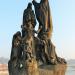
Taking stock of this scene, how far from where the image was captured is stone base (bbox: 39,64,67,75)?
14703 mm

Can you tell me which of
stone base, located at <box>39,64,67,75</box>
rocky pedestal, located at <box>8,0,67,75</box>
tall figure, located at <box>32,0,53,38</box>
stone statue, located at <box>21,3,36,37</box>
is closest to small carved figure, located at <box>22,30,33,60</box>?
rocky pedestal, located at <box>8,0,67,75</box>

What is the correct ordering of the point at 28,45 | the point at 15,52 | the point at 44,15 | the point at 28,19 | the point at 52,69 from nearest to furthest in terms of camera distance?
the point at 28,45 → the point at 15,52 → the point at 52,69 → the point at 28,19 → the point at 44,15

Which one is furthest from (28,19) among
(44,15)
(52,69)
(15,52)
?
(52,69)

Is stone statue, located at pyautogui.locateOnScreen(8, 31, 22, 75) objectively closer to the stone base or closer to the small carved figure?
the small carved figure

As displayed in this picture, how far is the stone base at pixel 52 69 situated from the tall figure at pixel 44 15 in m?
1.61

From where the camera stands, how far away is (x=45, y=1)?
1591 cm

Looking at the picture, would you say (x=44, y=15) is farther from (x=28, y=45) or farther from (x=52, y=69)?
(x=52, y=69)

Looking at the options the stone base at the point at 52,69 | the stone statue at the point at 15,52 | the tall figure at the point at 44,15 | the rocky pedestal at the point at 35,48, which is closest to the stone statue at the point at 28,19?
the rocky pedestal at the point at 35,48

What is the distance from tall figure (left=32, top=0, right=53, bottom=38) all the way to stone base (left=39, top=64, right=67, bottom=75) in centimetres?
161

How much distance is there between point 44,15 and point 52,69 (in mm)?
2614

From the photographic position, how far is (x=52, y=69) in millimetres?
14961

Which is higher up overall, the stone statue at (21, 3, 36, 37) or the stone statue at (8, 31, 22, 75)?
the stone statue at (21, 3, 36, 37)

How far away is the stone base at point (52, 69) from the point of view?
14703 millimetres

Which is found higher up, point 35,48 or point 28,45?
point 28,45
